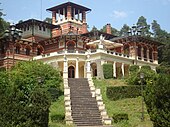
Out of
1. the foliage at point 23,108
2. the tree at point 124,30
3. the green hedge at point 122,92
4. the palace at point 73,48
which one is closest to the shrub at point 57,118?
the foliage at point 23,108

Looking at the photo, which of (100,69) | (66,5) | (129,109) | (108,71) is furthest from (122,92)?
(66,5)

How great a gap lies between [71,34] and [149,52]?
17.2 m

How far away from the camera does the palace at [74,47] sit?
57969mm

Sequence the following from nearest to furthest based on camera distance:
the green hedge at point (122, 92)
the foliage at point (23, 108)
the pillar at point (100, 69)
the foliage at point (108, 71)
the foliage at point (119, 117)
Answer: the foliage at point (23, 108) → the foliage at point (119, 117) → the green hedge at point (122, 92) → the foliage at point (108, 71) → the pillar at point (100, 69)

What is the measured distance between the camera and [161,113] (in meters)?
Result: 21.4

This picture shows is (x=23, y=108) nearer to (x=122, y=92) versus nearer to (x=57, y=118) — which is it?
(x=57, y=118)

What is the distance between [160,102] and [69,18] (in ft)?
172

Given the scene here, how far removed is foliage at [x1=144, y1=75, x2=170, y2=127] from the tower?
1933 inches

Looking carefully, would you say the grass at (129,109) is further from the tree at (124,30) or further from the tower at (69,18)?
the tree at (124,30)

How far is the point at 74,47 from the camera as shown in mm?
63281

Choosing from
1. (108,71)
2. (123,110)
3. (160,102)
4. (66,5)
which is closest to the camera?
(160,102)

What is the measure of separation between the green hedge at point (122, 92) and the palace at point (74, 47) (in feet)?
49.1

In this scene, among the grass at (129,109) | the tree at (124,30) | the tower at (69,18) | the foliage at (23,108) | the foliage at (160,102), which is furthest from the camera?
the tree at (124,30)

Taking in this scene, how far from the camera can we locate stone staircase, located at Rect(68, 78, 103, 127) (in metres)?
30.8
